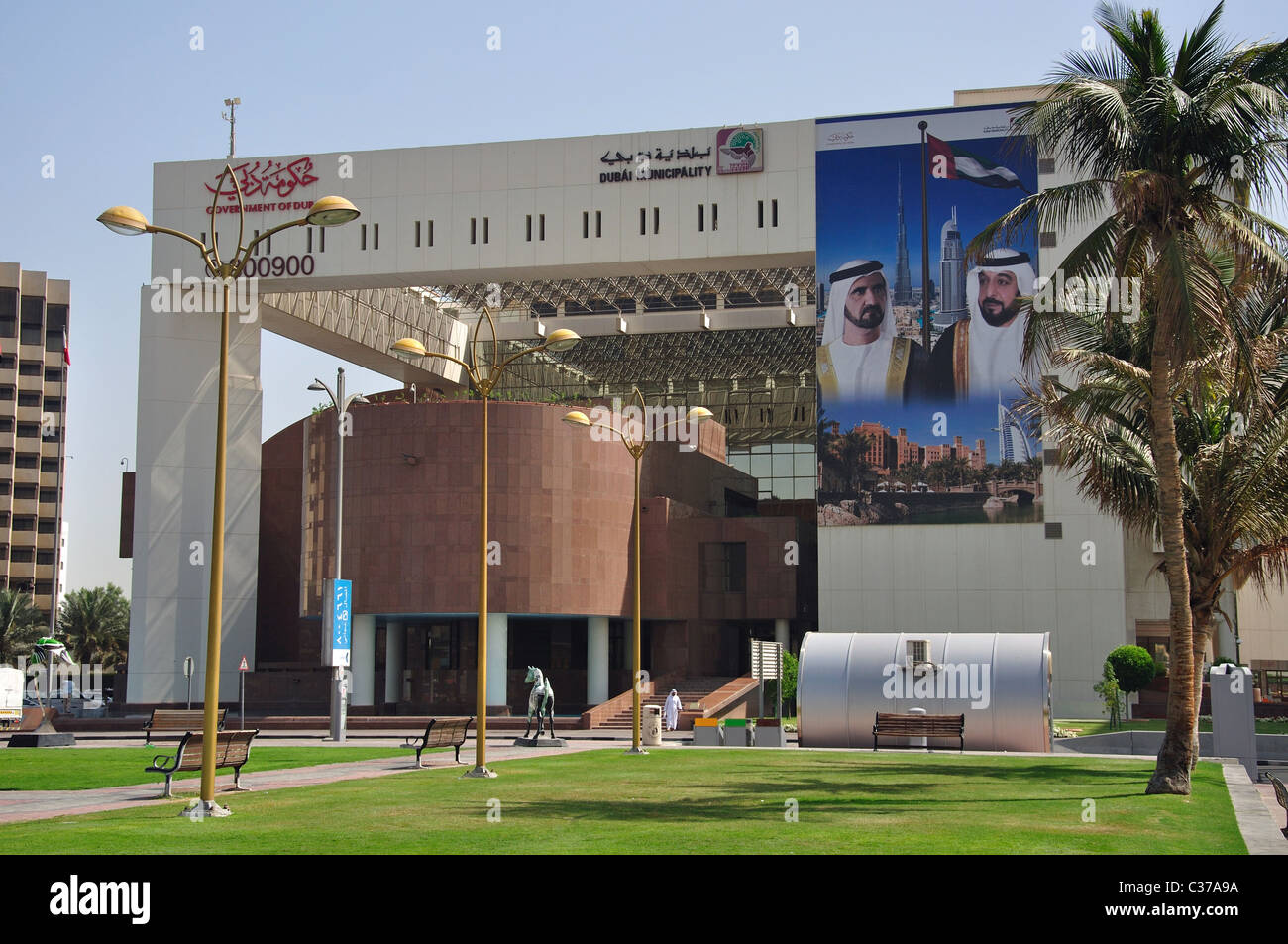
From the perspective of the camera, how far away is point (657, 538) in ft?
195

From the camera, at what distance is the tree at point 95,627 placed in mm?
98000

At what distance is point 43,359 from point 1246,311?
11060 cm

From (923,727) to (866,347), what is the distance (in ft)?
81.5

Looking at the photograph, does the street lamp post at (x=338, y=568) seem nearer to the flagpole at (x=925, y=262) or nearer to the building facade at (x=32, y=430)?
the flagpole at (x=925, y=262)

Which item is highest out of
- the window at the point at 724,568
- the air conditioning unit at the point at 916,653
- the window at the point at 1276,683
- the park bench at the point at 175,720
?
the window at the point at 724,568

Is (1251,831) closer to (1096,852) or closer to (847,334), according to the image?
(1096,852)

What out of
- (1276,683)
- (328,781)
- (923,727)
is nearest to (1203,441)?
(923,727)

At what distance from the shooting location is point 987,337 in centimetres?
5366

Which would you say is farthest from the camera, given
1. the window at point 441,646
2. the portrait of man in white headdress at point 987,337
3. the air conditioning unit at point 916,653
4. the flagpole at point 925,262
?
the window at point 441,646

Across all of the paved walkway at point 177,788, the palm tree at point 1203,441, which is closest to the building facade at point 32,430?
the paved walkway at point 177,788

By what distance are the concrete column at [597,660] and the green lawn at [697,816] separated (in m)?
30.9

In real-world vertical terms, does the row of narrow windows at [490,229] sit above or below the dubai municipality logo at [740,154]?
below

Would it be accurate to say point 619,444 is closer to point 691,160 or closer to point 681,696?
point 681,696
